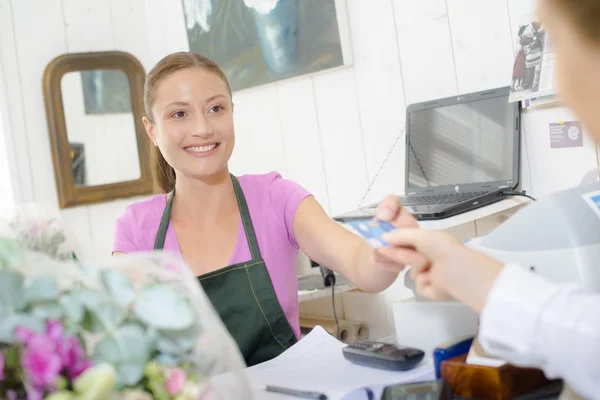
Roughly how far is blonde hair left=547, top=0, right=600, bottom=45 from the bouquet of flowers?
47 cm

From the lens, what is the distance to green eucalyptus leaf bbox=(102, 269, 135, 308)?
61 centimetres

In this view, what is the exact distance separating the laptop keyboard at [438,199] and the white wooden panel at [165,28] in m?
1.32

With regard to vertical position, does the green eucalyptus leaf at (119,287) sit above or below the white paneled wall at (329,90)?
below

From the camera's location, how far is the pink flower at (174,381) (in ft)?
1.95

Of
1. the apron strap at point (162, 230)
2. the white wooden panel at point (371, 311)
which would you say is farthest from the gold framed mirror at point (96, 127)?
the apron strap at point (162, 230)

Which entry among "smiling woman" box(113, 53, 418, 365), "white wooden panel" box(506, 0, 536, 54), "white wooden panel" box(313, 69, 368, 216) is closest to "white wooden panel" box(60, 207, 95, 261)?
"white wooden panel" box(313, 69, 368, 216)

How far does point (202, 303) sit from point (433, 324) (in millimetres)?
651

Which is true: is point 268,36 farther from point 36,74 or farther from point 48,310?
point 48,310

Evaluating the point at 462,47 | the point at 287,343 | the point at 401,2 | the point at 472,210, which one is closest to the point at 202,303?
the point at 287,343

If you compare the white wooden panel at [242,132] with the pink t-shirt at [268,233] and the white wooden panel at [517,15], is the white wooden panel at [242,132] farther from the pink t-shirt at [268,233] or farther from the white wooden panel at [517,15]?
the white wooden panel at [517,15]

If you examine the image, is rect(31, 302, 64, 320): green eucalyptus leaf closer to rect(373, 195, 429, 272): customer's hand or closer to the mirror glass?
rect(373, 195, 429, 272): customer's hand

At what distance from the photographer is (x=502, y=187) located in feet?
5.90

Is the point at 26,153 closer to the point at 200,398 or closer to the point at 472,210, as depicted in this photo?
the point at 472,210

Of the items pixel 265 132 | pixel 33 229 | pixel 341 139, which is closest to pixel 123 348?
pixel 33 229
